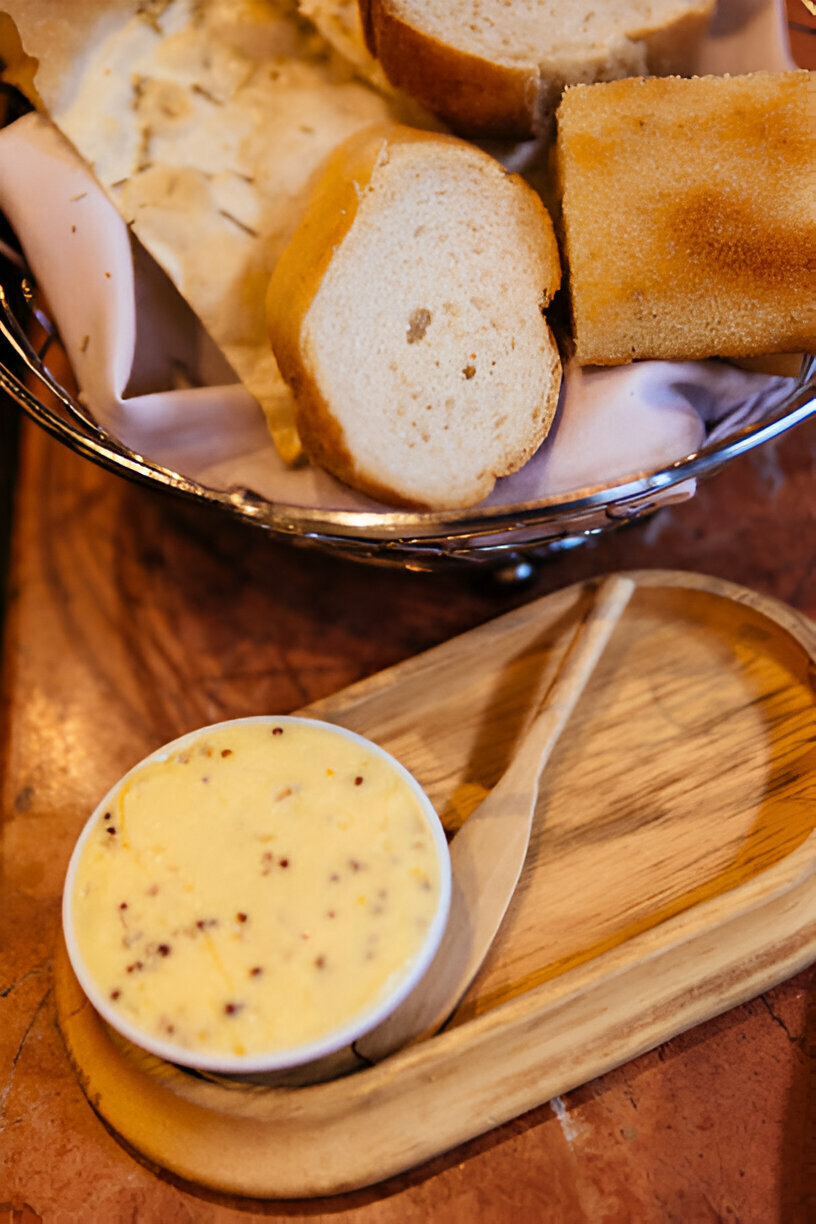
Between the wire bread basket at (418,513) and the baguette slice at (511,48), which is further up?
the baguette slice at (511,48)

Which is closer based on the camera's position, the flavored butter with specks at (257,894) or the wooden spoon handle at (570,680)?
the flavored butter with specks at (257,894)

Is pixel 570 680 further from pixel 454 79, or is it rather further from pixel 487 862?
pixel 454 79

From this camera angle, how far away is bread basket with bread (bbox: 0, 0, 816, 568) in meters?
0.58

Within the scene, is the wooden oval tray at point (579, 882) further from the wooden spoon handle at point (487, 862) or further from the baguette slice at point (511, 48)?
the baguette slice at point (511, 48)

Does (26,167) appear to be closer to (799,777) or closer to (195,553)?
(195,553)

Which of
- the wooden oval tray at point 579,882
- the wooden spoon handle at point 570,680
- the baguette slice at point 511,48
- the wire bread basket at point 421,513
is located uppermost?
the baguette slice at point 511,48

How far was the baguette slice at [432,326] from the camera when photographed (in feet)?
1.98

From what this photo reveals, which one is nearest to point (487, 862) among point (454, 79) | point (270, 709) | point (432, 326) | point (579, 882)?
point (579, 882)

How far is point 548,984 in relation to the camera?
1.74 ft

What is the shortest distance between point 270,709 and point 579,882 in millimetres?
269

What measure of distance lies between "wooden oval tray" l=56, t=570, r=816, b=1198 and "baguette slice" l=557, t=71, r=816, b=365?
0.21 meters

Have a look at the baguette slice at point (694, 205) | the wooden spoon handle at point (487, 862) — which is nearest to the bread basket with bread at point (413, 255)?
the baguette slice at point (694, 205)

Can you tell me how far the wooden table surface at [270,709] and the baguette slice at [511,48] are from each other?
0.33m

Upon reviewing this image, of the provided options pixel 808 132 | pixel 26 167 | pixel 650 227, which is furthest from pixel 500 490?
pixel 26 167
